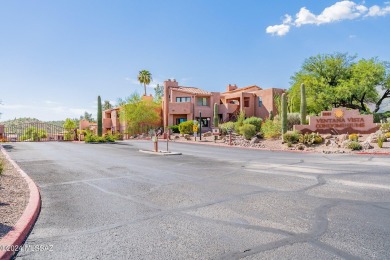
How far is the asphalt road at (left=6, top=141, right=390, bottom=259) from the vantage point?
4.18 meters

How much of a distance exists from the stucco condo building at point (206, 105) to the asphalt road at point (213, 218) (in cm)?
3698

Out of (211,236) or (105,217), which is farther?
(105,217)

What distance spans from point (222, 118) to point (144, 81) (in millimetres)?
30671

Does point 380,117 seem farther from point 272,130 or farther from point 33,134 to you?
point 33,134

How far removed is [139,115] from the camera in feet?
159

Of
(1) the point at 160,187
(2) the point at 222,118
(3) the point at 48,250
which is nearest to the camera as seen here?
(3) the point at 48,250

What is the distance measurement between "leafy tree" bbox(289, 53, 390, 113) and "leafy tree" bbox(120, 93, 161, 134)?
22.5 meters

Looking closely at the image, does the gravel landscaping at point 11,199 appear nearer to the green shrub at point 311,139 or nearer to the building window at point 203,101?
the green shrub at point 311,139

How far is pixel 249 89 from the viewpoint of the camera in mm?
54656

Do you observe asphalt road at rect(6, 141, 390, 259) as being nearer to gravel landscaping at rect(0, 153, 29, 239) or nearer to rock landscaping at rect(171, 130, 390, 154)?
gravel landscaping at rect(0, 153, 29, 239)

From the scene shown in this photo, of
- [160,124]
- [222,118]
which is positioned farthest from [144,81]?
[222,118]

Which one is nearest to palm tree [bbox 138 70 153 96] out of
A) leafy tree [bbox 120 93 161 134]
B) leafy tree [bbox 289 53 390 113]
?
leafy tree [bbox 120 93 161 134]

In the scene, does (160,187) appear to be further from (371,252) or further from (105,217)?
(371,252)

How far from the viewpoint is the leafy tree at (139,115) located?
48250 mm
